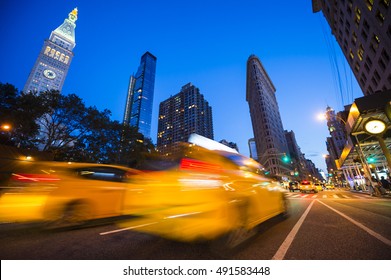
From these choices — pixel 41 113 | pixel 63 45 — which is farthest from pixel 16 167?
pixel 63 45

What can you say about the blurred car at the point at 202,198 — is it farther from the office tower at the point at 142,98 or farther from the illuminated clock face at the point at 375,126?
the office tower at the point at 142,98

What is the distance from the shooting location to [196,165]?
3.75 metres

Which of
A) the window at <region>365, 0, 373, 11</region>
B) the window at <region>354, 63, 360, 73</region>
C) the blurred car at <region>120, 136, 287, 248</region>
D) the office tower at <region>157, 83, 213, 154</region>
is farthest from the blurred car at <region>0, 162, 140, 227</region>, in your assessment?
the office tower at <region>157, 83, 213, 154</region>

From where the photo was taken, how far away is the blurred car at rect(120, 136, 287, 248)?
3.21 meters

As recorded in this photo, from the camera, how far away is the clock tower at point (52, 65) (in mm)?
104375

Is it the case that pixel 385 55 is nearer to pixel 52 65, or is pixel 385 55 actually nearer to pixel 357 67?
pixel 357 67

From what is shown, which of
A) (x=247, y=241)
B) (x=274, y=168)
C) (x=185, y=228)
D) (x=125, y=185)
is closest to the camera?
(x=185, y=228)

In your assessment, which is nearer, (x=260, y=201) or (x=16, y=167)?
(x=260, y=201)

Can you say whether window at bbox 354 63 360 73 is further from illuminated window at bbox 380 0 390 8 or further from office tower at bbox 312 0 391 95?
illuminated window at bbox 380 0 390 8

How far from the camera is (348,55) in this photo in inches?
1435

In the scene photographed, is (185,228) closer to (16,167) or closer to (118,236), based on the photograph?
(118,236)

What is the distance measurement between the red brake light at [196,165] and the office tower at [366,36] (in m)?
33.7

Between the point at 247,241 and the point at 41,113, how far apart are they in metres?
32.8

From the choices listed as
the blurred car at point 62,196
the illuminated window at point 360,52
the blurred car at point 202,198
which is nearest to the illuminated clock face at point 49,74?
the blurred car at point 62,196
